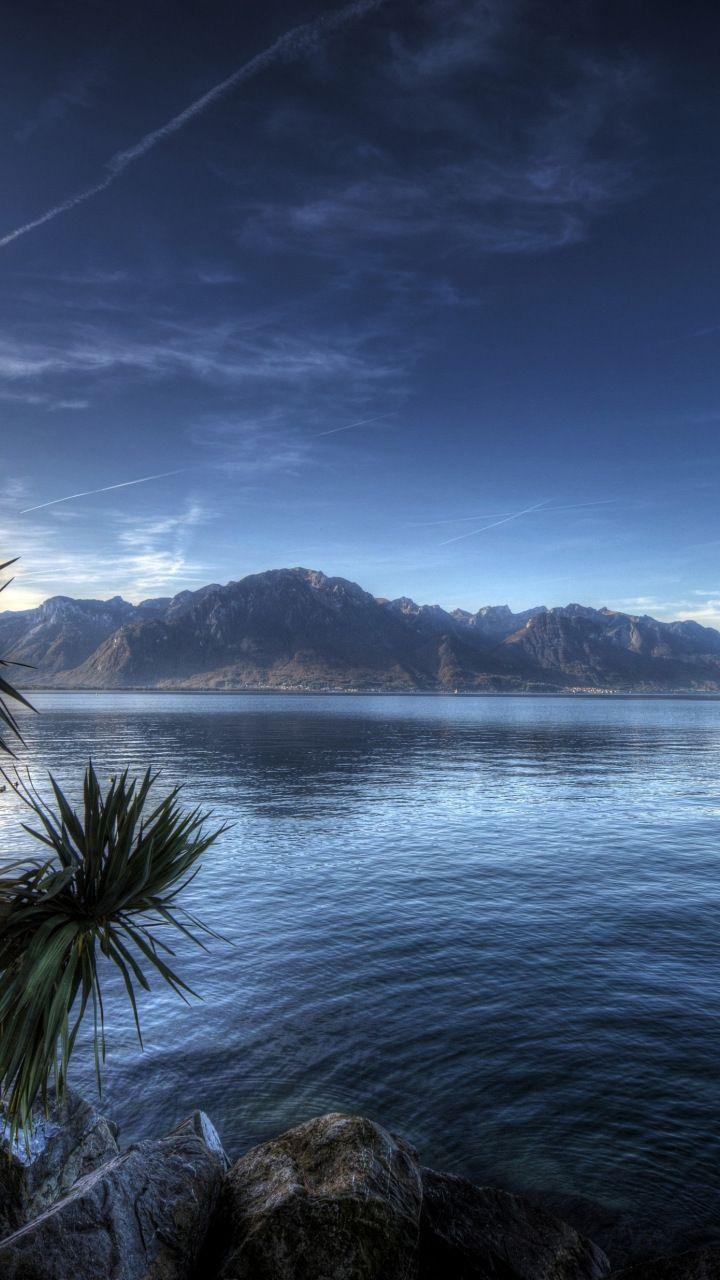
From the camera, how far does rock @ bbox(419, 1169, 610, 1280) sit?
28.1 feet

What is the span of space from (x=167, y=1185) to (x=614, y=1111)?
9.42 meters

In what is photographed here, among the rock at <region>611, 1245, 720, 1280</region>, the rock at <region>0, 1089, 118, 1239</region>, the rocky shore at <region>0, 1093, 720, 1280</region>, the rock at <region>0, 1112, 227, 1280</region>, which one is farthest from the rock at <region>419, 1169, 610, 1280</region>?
the rock at <region>0, 1089, 118, 1239</region>

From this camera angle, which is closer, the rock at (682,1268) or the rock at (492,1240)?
the rock at (682,1268)

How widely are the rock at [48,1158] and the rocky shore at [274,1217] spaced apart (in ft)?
0.06

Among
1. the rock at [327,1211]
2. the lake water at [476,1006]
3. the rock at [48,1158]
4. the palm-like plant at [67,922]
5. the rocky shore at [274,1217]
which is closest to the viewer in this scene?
A: the palm-like plant at [67,922]

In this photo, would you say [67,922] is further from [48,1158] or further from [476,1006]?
[476,1006]

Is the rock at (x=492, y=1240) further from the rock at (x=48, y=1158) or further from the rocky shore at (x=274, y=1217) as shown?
the rock at (x=48, y=1158)

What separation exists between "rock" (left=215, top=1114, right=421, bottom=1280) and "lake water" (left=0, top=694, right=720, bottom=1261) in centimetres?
389

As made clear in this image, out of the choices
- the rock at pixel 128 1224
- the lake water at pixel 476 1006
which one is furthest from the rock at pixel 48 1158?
the lake water at pixel 476 1006

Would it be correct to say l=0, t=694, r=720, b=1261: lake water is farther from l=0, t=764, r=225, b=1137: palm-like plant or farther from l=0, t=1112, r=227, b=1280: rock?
l=0, t=764, r=225, b=1137: palm-like plant

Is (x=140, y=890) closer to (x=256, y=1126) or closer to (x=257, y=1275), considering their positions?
(x=257, y=1275)

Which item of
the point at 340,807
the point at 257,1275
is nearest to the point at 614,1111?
the point at 257,1275

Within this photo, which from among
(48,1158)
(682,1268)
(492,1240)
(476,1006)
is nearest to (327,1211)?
(492,1240)

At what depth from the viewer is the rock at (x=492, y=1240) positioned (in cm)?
858
